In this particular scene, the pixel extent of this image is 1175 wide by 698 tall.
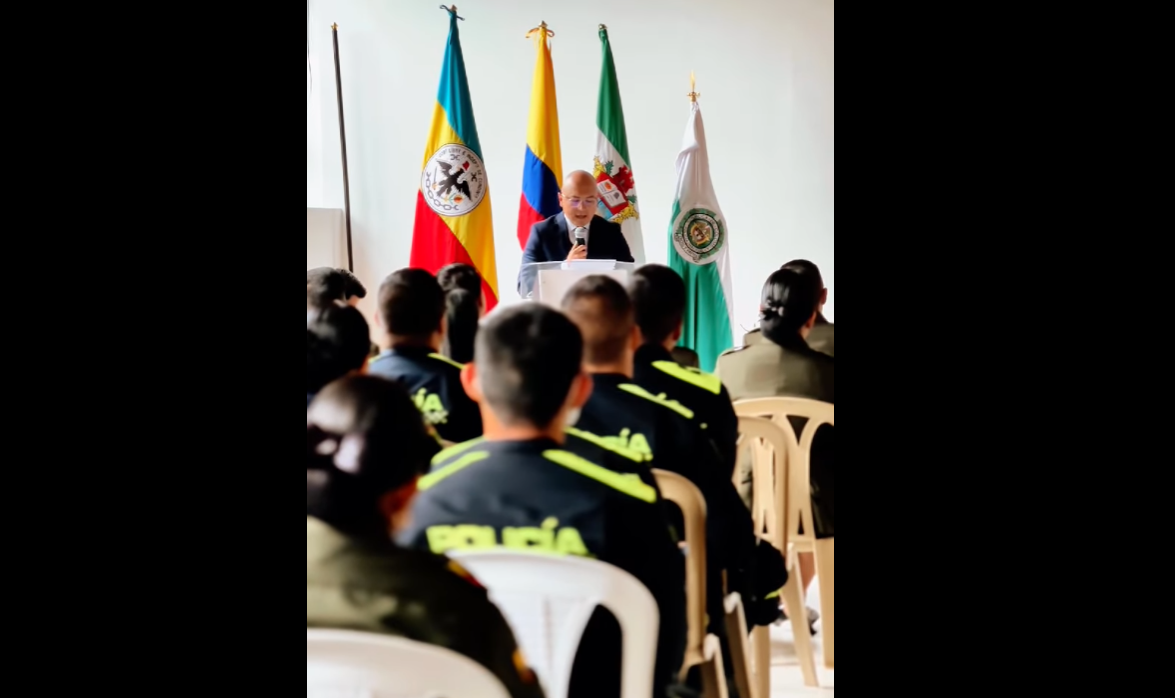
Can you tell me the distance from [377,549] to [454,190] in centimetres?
107

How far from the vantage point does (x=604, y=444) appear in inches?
49.5

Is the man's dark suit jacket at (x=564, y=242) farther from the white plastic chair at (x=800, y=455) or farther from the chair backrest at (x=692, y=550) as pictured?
the chair backrest at (x=692, y=550)

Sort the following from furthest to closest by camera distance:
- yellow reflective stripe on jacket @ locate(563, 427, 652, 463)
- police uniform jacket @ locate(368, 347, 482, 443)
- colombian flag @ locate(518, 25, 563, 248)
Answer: colombian flag @ locate(518, 25, 563, 248)
police uniform jacket @ locate(368, 347, 482, 443)
yellow reflective stripe on jacket @ locate(563, 427, 652, 463)

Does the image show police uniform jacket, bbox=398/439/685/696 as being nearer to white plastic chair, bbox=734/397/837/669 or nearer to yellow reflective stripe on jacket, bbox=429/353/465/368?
yellow reflective stripe on jacket, bbox=429/353/465/368

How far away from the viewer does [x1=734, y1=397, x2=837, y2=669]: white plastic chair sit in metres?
1.67

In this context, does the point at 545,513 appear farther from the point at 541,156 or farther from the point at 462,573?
the point at 541,156

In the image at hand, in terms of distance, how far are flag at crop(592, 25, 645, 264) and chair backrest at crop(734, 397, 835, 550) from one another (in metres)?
0.70

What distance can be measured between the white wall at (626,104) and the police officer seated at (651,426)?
346 mm

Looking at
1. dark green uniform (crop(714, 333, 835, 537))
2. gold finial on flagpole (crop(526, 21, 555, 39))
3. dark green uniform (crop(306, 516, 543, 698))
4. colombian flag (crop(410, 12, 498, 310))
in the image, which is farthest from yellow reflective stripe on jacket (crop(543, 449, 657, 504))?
gold finial on flagpole (crop(526, 21, 555, 39))

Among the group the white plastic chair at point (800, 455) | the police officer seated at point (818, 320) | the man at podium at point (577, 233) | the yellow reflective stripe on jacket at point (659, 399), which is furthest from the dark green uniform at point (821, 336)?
the man at podium at point (577, 233)

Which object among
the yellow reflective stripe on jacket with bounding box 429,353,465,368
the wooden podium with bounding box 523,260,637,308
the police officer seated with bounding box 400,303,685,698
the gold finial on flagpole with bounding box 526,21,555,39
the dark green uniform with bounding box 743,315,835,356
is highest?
the gold finial on flagpole with bounding box 526,21,555,39

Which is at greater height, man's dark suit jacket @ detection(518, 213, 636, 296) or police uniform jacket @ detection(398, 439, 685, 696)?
man's dark suit jacket @ detection(518, 213, 636, 296)
